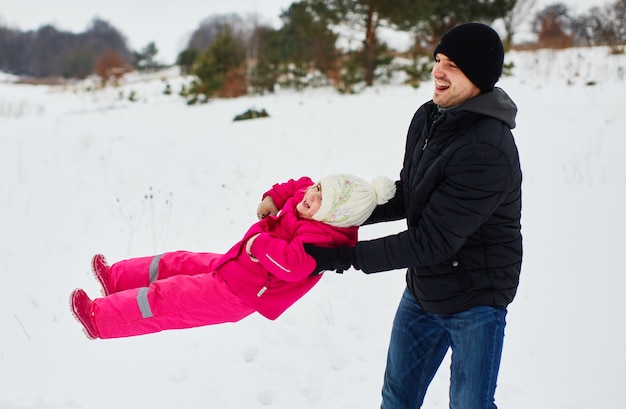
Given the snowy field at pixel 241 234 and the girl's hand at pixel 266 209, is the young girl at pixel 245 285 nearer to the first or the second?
the girl's hand at pixel 266 209

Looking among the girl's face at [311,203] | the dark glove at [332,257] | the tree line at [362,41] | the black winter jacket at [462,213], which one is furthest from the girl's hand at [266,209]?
the tree line at [362,41]

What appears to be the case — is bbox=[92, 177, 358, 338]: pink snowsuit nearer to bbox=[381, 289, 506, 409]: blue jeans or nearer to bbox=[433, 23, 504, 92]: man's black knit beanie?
bbox=[381, 289, 506, 409]: blue jeans

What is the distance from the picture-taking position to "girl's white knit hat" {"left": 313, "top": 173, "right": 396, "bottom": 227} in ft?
6.85

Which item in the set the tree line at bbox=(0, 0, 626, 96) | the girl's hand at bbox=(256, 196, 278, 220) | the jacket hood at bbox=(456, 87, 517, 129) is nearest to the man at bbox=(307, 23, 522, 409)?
the jacket hood at bbox=(456, 87, 517, 129)

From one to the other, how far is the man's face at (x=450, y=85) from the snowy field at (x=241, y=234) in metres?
2.00

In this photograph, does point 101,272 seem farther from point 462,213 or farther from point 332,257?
point 462,213

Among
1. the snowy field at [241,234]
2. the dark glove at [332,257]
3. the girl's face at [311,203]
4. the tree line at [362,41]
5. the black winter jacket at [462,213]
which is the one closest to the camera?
the black winter jacket at [462,213]

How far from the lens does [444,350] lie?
2021 millimetres

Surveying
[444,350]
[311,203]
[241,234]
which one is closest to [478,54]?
[311,203]

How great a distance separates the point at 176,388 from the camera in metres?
2.85

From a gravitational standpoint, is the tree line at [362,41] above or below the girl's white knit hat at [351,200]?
above

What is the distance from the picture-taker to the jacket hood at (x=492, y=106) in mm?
1537

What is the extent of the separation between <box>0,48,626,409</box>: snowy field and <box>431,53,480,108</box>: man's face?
6.55 ft

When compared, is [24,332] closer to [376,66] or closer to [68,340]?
[68,340]
